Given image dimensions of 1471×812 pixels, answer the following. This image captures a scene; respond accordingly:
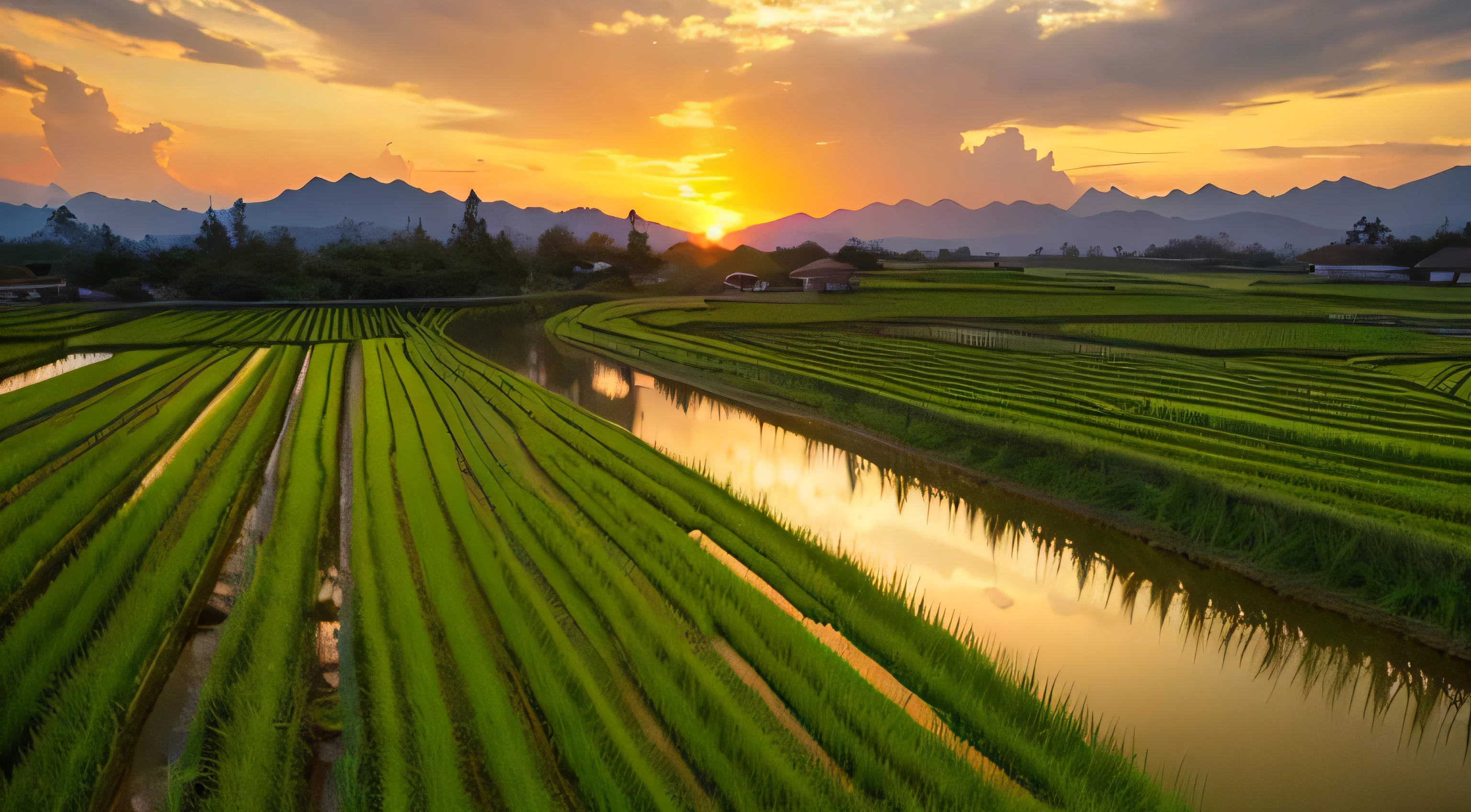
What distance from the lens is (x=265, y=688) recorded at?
5.53 m

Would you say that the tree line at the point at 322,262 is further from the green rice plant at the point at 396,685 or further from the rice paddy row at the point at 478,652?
the green rice plant at the point at 396,685

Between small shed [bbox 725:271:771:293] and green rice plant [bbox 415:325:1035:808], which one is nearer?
green rice plant [bbox 415:325:1035:808]

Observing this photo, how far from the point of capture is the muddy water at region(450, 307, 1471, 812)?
5.55 meters

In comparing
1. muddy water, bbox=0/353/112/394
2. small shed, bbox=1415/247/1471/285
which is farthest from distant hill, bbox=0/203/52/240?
small shed, bbox=1415/247/1471/285

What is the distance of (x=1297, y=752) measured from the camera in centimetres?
576

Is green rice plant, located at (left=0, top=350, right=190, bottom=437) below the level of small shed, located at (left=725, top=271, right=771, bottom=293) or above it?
below

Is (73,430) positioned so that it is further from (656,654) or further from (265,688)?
(656,654)

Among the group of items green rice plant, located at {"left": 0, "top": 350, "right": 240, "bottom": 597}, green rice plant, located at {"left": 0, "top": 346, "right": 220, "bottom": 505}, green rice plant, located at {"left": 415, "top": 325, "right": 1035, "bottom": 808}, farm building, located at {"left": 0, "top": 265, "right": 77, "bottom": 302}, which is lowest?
green rice plant, located at {"left": 415, "top": 325, "right": 1035, "bottom": 808}

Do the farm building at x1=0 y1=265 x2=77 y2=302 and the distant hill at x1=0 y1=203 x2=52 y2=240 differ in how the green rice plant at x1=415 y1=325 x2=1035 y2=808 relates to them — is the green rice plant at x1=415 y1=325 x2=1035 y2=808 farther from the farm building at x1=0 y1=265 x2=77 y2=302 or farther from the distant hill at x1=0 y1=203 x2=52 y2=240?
the distant hill at x1=0 y1=203 x2=52 y2=240

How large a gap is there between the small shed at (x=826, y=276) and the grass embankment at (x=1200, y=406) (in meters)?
18.0

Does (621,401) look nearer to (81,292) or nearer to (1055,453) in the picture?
(1055,453)

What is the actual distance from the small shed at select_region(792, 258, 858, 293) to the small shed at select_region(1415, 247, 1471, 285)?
33.4 metres

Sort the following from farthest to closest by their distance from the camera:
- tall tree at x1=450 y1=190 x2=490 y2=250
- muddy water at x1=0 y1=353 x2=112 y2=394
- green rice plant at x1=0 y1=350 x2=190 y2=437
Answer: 1. tall tree at x1=450 y1=190 x2=490 y2=250
2. muddy water at x1=0 y1=353 x2=112 y2=394
3. green rice plant at x1=0 y1=350 x2=190 y2=437

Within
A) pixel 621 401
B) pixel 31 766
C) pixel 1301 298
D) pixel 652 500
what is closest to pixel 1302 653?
pixel 652 500
